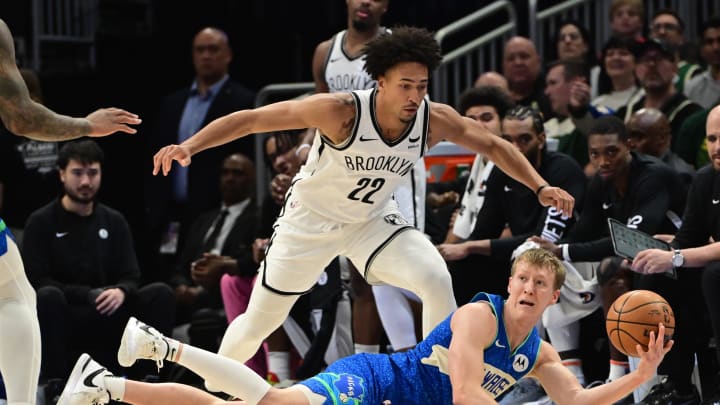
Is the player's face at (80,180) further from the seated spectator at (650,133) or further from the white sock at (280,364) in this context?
the seated spectator at (650,133)

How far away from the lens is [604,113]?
8250 mm

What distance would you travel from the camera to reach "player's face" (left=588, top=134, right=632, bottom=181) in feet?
23.1

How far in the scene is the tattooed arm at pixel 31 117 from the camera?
17.6 ft

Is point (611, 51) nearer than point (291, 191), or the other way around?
point (291, 191)

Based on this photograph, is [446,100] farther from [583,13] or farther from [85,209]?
[85,209]

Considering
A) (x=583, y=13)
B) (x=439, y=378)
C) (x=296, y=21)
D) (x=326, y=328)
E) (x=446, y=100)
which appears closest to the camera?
(x=439, y=378)

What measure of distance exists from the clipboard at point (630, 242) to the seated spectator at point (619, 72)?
2.21 m

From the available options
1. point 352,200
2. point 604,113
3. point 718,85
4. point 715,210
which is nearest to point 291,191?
point 352,200

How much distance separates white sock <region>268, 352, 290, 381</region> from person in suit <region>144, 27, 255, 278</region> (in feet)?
6.36

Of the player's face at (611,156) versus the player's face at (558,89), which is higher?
the player's face at (558,89)

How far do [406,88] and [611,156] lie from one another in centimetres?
164

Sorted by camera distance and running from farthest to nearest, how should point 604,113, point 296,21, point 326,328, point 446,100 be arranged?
point 296,21 → point 446,100 → point 604,113 → point 326,328

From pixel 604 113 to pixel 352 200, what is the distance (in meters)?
2.75

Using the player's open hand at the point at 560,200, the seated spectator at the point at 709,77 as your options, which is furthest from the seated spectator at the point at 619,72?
the player's open hand at the point at 560,200
